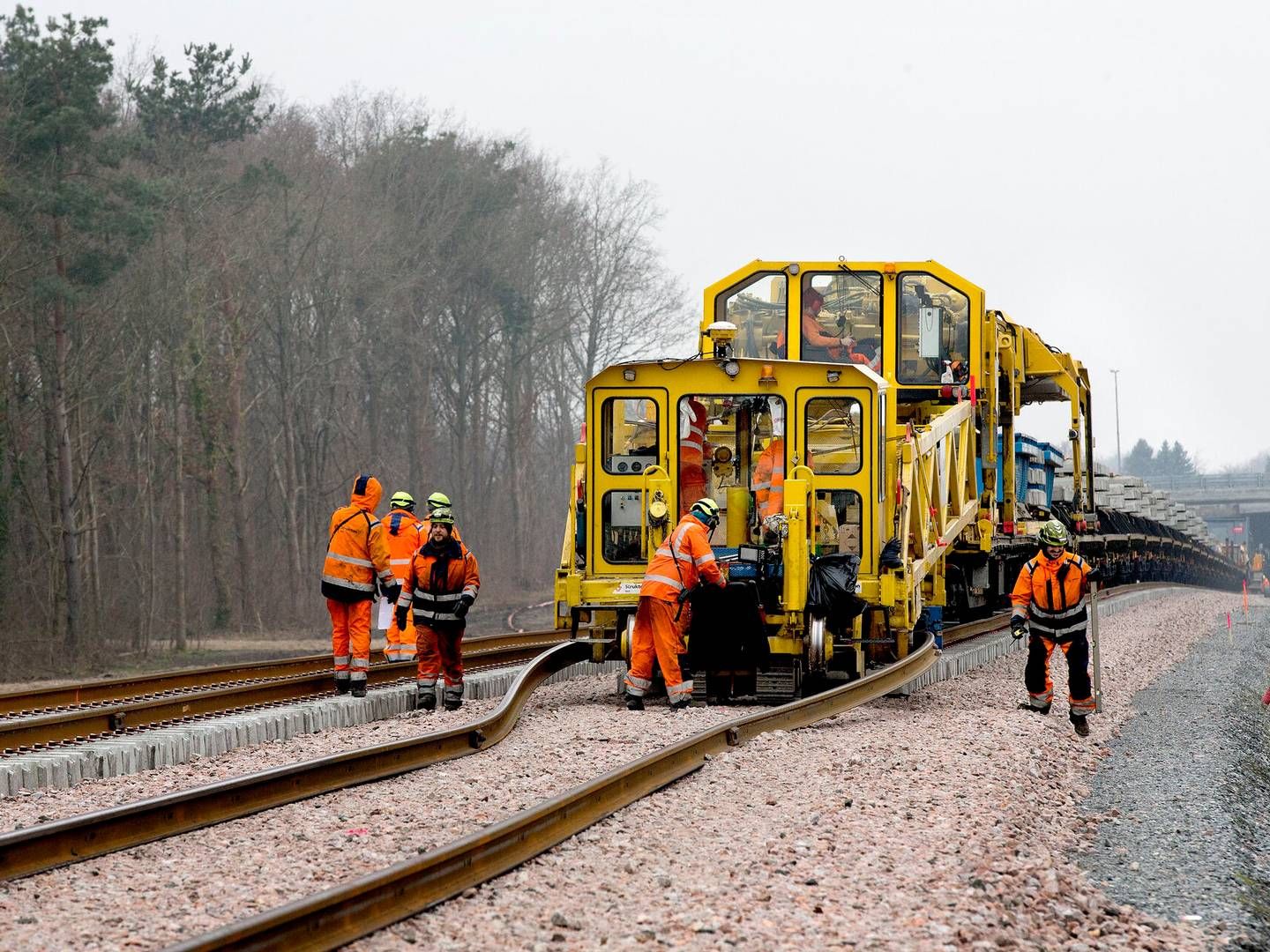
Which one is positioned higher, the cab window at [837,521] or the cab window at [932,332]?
the cab window at [932,332]

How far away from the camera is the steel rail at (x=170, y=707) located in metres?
10.6

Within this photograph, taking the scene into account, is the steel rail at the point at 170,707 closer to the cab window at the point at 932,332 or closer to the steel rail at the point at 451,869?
the steel rail at the point at 451,869

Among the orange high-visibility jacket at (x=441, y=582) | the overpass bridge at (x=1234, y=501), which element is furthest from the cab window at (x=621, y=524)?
the overpass bridge at (x=1234, y=501)

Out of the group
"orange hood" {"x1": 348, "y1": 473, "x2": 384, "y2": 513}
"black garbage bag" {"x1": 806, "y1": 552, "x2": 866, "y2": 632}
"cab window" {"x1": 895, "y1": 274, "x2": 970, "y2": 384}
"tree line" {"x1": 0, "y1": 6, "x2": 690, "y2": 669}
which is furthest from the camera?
"tree line" {"x1": 0, "y1": 6, "x2": 690, "y2": 669}

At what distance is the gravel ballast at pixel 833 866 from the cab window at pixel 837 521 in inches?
103

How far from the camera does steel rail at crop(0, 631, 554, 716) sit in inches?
505

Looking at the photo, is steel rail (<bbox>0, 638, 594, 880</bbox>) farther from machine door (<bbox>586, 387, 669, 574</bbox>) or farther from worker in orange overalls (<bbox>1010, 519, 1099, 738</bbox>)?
worker in orange overalls (<bbox>1010, 519, 1099, 738</bbox>)

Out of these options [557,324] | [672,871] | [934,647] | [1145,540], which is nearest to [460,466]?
[557,324]

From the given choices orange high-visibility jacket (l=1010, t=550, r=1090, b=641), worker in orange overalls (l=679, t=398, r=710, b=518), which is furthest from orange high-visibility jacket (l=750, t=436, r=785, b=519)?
orange high-visibility jacket (l=1010, t=550, r=1090, b=641)

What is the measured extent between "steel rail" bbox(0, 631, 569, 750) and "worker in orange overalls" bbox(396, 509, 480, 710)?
1.30m

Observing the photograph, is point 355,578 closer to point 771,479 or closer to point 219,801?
point 771,479

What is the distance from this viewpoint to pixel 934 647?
1534 cm

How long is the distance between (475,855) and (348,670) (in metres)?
7.14

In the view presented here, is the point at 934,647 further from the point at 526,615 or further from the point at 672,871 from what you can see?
the point at 526,615
